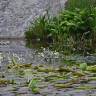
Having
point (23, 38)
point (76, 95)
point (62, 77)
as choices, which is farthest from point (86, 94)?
point (23, 38)

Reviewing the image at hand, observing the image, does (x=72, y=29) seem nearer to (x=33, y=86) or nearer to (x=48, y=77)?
(x=48, y=77)

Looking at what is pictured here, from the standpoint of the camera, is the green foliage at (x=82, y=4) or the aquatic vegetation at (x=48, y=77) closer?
the aquatic vegetation at (x=48, y=77)

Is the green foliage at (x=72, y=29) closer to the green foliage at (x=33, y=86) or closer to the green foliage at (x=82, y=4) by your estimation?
the green foliage at (x=82, y=4)

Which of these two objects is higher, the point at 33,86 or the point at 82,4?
the point at 82,4

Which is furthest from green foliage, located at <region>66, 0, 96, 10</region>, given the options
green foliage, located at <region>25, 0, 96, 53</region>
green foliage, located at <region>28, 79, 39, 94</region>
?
green foliage, located at <region>28, 79, 39, 94</region>

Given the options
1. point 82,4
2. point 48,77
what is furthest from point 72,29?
point 48,77

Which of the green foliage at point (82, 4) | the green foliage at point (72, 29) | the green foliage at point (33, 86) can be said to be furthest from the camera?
the green foliage at point (82, 4)

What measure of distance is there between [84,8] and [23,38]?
4.13 metres

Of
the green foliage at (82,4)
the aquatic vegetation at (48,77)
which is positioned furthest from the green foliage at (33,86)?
the green foliage at (82,4)

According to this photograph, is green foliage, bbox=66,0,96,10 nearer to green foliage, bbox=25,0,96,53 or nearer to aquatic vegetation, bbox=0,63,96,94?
green foliage, bbox=25,0,96,53

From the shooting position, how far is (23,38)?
18.3m

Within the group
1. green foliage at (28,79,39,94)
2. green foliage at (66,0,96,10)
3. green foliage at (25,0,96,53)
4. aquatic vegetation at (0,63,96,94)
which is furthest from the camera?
green foliage at (66,0,96,10)

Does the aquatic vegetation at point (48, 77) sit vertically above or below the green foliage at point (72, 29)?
below

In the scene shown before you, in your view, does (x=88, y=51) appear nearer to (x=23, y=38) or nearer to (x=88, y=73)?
(x=88, y=73)
